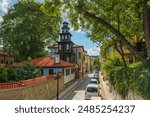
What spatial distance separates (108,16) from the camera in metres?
15.1

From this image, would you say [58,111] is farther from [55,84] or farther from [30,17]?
[55,84]

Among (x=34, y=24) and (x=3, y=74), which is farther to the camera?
(x=3, y=74)

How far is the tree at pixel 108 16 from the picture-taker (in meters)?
12.9

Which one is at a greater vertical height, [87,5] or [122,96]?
[87,5]

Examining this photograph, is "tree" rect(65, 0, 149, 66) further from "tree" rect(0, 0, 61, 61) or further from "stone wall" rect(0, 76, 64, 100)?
"stone wall" rect(0, 76, 64, 100)

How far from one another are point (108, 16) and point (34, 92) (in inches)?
243

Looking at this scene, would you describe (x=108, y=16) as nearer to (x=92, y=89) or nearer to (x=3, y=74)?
(x=92, y=89)

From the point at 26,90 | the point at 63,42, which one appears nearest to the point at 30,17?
the point at 63,42

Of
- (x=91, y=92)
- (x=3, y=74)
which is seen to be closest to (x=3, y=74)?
(x=3, y=74)

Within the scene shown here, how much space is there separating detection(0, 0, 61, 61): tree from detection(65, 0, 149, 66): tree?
2.90 feet

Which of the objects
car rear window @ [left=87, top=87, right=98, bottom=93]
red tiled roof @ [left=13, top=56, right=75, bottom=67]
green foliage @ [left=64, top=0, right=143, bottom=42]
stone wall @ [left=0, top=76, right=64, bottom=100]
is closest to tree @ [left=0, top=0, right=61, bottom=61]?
green foliage @ [left=64, top=0, right=143, bottom=42]

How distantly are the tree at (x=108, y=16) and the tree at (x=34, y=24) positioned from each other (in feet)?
2.90

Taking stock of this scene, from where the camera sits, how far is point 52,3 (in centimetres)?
1312

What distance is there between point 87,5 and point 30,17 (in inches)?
290
